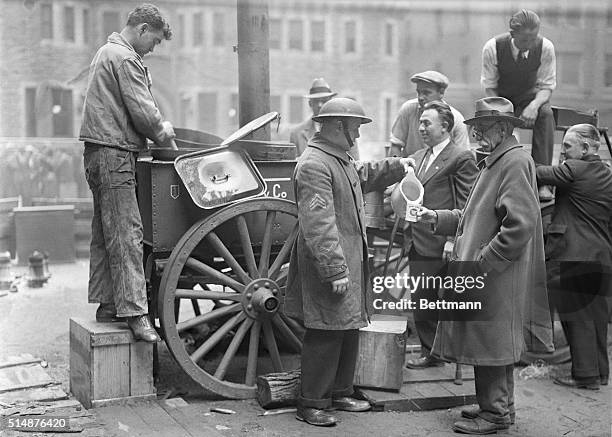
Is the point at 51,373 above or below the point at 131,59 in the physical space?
below

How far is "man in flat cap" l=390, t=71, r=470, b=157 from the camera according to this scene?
5.55 meters

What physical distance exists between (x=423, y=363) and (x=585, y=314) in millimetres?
1153

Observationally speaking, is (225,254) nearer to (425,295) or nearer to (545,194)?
(425,295)

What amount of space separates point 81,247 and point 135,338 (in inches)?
281

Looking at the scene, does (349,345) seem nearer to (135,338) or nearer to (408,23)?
(135,338)

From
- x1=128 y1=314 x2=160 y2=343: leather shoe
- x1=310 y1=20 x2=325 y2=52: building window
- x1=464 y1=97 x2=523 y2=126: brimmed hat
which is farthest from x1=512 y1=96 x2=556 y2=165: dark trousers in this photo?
x1=310 y1=20 x2=325 y2=52: building window

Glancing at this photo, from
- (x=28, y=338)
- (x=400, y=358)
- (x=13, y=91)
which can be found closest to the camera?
(x=400, y=358)

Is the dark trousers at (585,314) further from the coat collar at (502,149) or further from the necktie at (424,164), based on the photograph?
the coat collar at (502,149)

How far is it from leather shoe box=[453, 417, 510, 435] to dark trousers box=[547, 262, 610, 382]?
1.29 m

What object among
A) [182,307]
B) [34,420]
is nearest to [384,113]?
[182,307]

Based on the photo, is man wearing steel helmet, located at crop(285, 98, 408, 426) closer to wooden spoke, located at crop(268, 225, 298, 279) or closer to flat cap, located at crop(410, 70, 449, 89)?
wooden spoke, located at crop(268, 225, 298, 279)

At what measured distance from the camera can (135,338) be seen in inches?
174

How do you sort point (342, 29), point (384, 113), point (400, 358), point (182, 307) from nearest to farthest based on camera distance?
point (400, 358) < point (182, 307) < point (342, 29) < point (384, 113)

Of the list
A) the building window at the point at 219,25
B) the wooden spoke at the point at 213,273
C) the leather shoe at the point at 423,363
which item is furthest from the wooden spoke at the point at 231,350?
the building window at the point at 219,25
